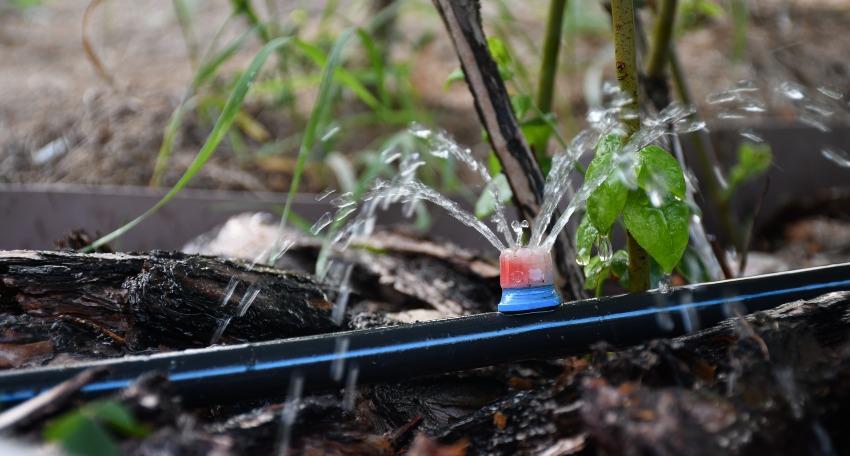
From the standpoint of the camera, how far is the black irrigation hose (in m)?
0.79

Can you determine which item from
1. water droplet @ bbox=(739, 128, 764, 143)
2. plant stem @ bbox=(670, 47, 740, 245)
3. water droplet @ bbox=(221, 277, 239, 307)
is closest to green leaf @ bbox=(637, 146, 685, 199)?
water droplet @ bbox=(739, 128, 764, 143)

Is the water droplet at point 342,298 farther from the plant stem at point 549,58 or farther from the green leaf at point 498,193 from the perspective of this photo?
the plant stem at point 549,58

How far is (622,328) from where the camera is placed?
904 mm

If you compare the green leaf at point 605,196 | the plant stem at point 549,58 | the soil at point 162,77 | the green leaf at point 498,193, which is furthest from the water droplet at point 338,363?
the soil at point 162,77

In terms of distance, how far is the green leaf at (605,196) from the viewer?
903 mm

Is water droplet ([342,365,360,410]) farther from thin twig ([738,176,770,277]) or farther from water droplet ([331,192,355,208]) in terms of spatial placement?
thin twig ([738,176,770,277])

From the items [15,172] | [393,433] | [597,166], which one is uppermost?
[15,172]

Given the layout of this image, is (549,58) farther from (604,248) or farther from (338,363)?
(338,363)

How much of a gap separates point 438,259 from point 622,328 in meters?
0.70

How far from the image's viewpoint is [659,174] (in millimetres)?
892

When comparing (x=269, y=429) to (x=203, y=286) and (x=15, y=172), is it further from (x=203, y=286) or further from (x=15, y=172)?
(x=15, y=172)

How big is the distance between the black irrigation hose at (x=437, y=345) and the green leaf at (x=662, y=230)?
0.19 ft

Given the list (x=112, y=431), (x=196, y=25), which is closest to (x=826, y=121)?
(x=112, y=431)

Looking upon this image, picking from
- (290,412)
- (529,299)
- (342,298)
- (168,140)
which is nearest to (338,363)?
(290,412)
